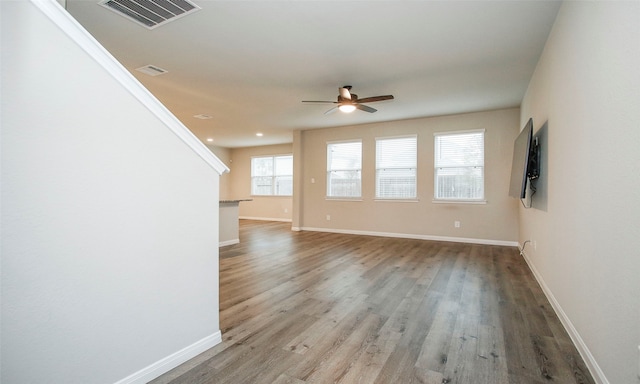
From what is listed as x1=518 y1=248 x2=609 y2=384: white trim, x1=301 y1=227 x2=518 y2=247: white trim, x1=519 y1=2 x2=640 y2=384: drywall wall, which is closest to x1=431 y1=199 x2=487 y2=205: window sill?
x1=301 y1=227 x2=518 y2=247: white trim

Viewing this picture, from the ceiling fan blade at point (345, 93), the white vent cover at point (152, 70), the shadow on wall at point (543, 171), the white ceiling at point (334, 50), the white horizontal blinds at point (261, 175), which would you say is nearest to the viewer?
the white ceiling at point (334, 50)

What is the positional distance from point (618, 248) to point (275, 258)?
379cm

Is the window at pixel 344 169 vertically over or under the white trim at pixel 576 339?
over

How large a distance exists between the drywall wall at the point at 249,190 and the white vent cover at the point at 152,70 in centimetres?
580

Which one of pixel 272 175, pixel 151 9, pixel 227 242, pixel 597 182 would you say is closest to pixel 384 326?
pixel 597 182

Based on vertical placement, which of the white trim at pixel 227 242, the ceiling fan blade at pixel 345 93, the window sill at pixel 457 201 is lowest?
the white trim at pixel 227 242

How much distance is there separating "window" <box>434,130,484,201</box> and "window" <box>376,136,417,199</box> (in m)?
0.51

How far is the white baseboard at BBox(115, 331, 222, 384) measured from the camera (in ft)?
5.05

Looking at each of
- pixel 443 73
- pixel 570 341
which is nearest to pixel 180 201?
pixel 570 341

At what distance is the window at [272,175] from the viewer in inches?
384

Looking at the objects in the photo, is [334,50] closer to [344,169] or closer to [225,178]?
[344,169]

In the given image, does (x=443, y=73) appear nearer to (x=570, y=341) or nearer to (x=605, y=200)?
(x=605, y=200)

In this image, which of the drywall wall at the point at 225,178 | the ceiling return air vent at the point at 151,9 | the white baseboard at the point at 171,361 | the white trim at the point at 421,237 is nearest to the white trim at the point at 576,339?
the white baseboard at the point at 171,361

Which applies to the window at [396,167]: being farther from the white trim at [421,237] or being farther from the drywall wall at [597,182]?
the drywall wall at [597,182]
